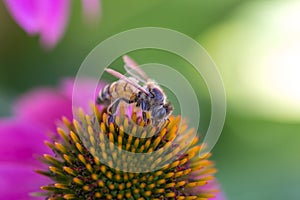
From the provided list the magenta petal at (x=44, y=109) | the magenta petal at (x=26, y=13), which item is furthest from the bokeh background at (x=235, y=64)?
the magenta petal at (x=26, y=13)

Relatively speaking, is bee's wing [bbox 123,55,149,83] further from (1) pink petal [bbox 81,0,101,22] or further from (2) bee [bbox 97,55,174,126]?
(1) pink petal [bbox 81,0,101,22]

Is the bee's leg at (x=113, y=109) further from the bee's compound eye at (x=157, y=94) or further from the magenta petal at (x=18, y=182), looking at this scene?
the magenta petal at (x=18, y=182)

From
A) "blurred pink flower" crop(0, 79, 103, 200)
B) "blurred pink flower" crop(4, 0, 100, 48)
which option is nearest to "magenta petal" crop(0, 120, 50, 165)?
"blurred pink flower" crop(0, 79, 103, 200)

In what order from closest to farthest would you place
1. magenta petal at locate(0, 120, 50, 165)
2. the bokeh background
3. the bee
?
1. the bee
2. magenta petal at locate(0, 120, 50, 165)
3. the bokeh background

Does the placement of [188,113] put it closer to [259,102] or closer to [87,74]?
[87,74]

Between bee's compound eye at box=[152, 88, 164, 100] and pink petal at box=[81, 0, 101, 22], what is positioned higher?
pink petal at box=[81, 0, 101, 22]
